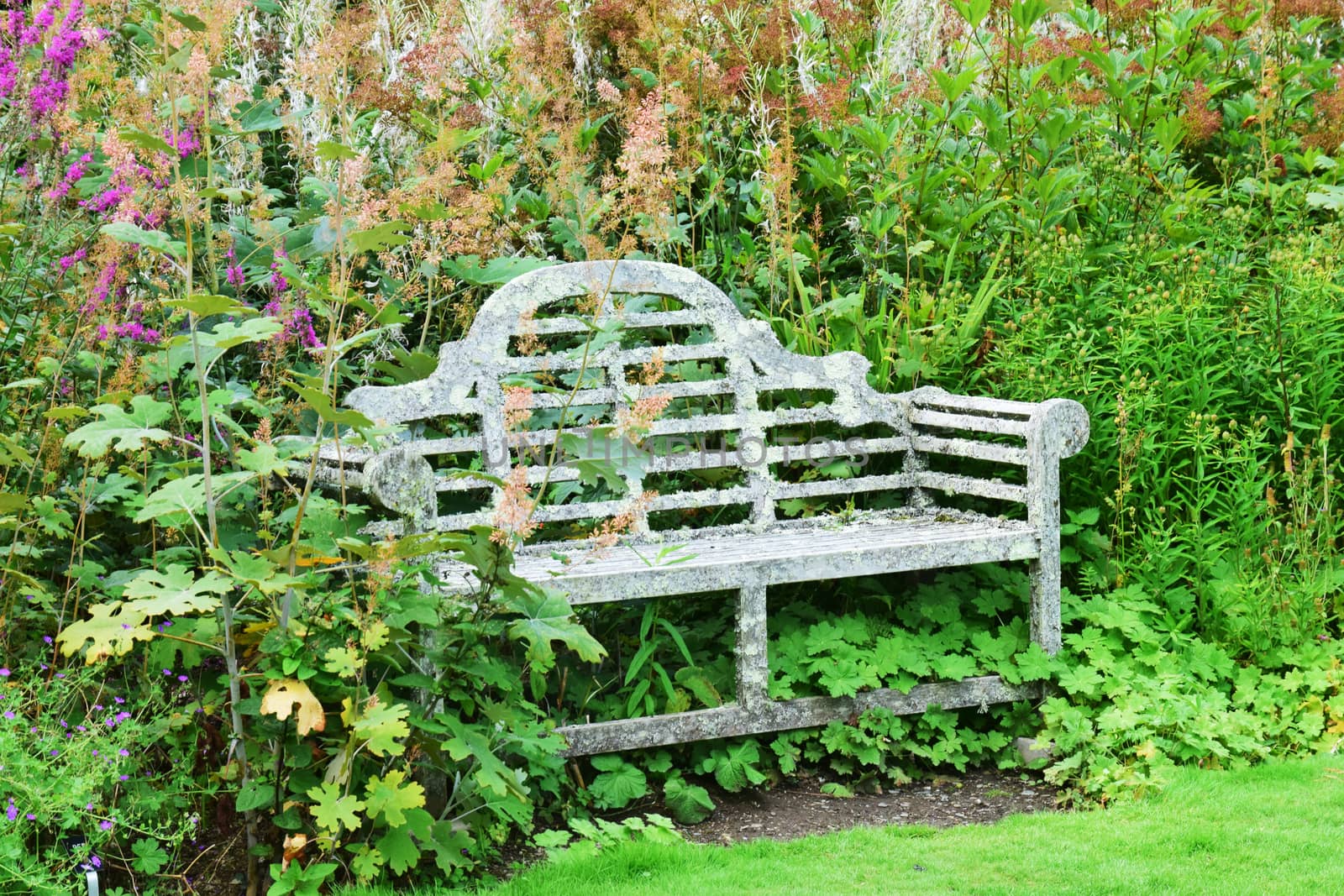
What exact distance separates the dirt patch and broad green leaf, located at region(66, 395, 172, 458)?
5.47 ft

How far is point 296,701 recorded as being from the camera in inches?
104

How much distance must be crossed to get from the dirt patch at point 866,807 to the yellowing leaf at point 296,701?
118 cm

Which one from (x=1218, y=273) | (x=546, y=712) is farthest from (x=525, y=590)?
(x=1218, y=273)

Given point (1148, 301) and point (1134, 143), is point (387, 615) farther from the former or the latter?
point (1134, 143)

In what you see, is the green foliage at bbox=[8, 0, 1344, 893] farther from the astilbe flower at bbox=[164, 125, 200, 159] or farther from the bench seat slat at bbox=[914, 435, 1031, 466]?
the bench seat slat at bbox=[914, 435, 1031, 466]

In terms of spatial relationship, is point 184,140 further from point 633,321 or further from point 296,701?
point 633,321

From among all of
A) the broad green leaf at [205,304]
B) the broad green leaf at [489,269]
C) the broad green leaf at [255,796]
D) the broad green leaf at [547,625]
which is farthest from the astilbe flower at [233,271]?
the broad green leaf at [255,796]

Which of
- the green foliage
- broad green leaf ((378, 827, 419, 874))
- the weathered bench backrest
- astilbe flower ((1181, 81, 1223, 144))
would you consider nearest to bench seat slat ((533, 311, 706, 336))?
the weathered bench backrest

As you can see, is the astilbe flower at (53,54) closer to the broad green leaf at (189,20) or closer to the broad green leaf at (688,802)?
the broad green leaf at (189,20)

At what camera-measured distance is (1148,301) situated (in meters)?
4.38

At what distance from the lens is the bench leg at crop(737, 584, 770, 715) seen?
143 inches

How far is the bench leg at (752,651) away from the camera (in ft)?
11.9

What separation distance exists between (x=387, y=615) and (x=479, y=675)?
0.25 metres

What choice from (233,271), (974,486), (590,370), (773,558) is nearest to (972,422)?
(974,486)
